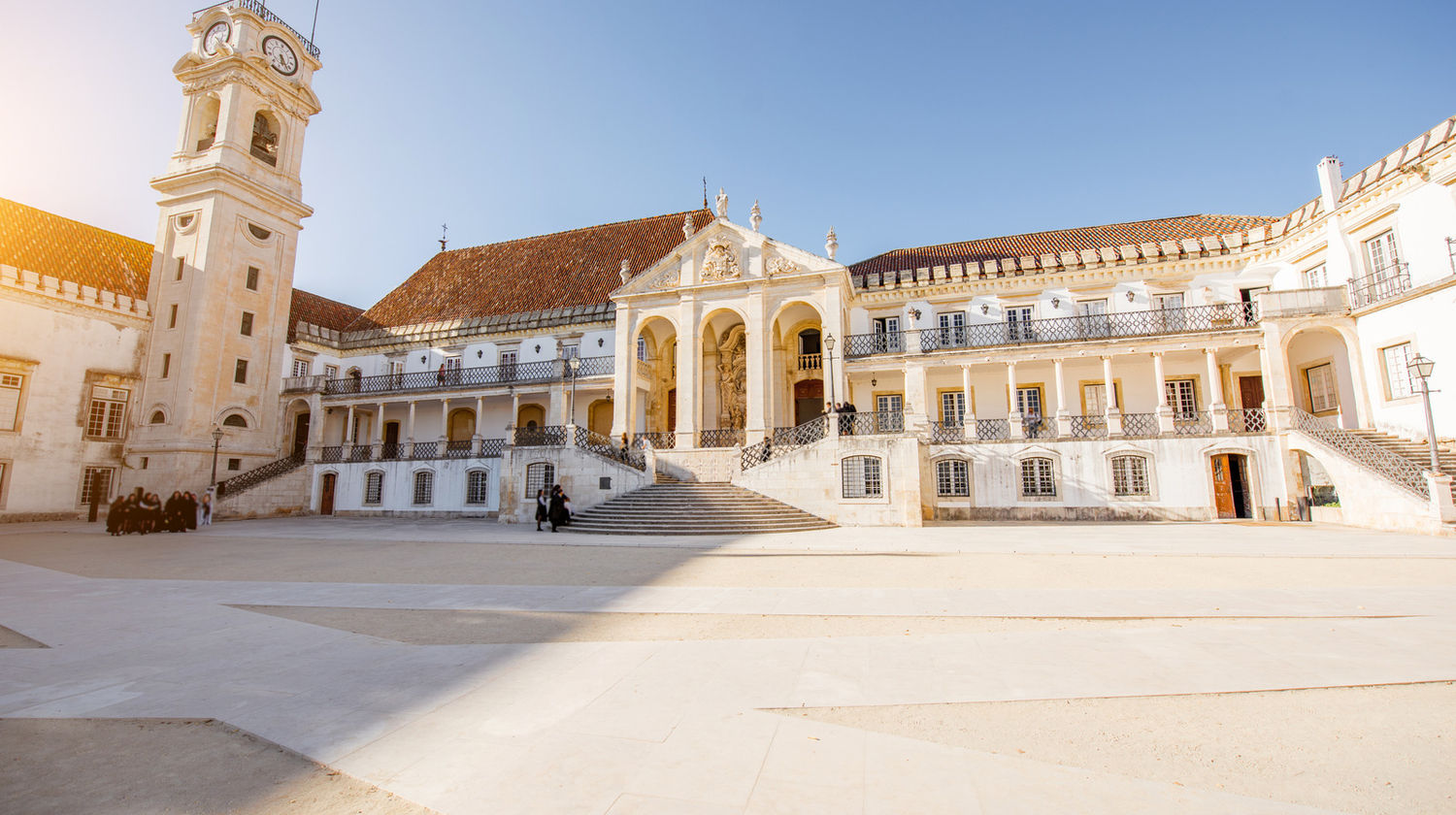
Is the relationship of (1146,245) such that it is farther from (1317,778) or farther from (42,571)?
(42,571)

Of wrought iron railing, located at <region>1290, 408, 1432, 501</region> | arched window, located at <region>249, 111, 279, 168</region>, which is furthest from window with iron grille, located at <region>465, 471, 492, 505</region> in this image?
wrought iron railing, located at <region>1290, 408, 1432, 501</region>

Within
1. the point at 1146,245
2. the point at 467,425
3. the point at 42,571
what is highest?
the point at 1146,245

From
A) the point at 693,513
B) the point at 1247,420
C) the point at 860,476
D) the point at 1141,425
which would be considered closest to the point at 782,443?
the point at 860,476

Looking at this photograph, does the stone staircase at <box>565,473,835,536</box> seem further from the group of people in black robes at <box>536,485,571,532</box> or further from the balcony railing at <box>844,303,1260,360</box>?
the balcony railing at <box>844,303,1260,360</box>

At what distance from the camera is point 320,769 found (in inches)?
114

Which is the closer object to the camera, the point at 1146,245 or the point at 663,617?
the point at 663,617

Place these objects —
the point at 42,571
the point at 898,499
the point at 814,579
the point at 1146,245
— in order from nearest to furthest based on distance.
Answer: the point at 814,579 → the point at 42,571 → the point at 898,499 → the point at 1146,245

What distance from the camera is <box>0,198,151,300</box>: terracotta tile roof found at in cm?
2472

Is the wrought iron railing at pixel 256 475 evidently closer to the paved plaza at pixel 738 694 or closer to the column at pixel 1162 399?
the paved plaza at pixel 738 694

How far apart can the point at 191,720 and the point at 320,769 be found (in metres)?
1.33

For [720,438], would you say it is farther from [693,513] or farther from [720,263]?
[720,263]

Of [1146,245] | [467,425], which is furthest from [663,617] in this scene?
[467,425]

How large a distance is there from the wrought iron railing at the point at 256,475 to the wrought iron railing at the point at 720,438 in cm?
1870

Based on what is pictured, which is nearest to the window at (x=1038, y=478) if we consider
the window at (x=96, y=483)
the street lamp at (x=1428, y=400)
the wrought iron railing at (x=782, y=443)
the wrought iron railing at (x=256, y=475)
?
the wrought iron railing at (x=782, y=443)
